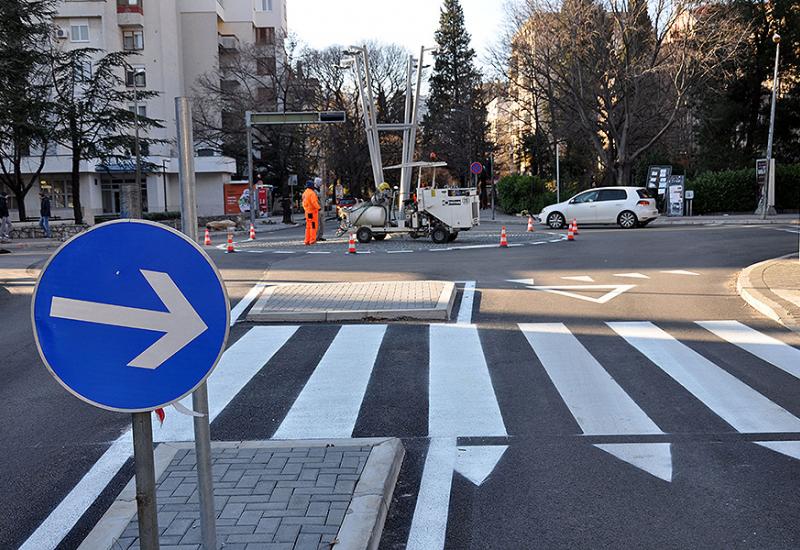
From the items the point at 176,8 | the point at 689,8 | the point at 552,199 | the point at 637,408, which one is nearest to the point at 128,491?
the point at 637,408

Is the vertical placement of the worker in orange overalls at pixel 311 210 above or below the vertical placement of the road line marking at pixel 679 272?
above

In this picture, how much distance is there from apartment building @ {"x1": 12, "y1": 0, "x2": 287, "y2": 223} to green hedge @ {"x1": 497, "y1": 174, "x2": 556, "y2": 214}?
18112 mm

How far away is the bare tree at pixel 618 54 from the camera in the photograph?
38094 millimetres

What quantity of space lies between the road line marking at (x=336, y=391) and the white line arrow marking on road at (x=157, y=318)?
3.30 m

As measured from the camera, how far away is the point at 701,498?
15.5 feet

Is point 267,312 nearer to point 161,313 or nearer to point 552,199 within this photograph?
point 161,313

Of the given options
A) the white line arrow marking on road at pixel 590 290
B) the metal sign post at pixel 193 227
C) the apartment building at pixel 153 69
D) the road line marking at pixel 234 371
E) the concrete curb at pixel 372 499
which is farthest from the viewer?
the apartment building at pixel 153 69

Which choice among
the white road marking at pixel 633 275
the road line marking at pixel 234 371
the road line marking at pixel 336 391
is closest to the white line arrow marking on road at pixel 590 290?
the white road marking at pixel 633 275

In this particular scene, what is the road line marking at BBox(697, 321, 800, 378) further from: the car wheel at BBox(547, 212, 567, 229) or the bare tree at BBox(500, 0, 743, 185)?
the bare tree at BBox(500, 0, 743, 185)

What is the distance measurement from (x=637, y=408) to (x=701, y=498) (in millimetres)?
1891

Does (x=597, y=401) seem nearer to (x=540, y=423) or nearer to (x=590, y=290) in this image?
(x=540, y=423)

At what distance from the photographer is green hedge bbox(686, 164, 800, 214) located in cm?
4100

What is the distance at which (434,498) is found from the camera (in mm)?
4758

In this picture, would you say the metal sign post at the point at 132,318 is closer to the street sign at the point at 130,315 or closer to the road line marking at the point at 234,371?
the street sign at the point at 130,315
